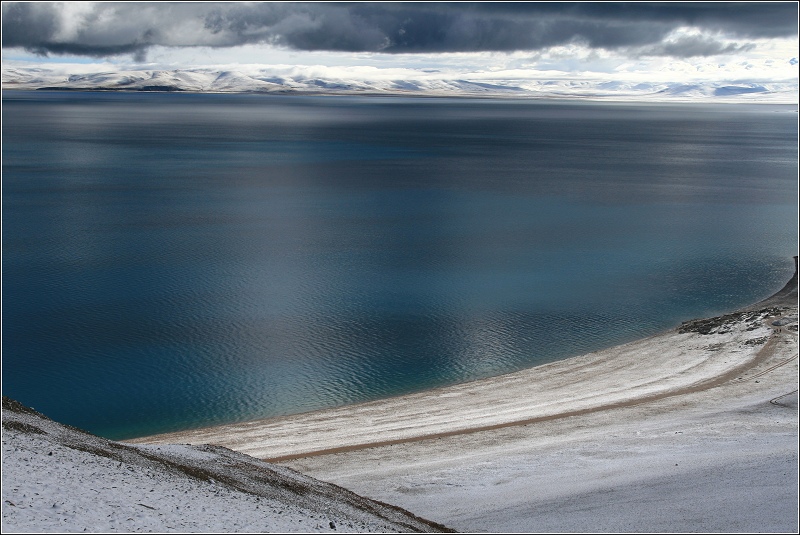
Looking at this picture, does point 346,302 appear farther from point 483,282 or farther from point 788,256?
point 788,256

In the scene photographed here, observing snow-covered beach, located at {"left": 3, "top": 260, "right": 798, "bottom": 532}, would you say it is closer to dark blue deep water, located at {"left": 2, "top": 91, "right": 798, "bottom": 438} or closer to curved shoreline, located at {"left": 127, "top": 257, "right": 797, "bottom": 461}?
curved shoreline, located at {"left": 127, "top": 257, "right": 797, "bottom": 461}

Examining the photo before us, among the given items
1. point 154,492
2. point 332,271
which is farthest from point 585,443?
point 332,271

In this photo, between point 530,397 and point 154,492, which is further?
point 530,397

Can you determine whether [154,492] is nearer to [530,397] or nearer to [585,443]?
[585,443]

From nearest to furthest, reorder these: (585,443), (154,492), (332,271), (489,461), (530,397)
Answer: (154,492)
(489,461)
(585,443)
(530,397)
(332,271)

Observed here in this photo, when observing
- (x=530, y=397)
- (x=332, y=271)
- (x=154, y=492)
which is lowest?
(x=530, y=397)

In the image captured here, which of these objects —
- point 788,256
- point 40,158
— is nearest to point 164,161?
point 40,158
